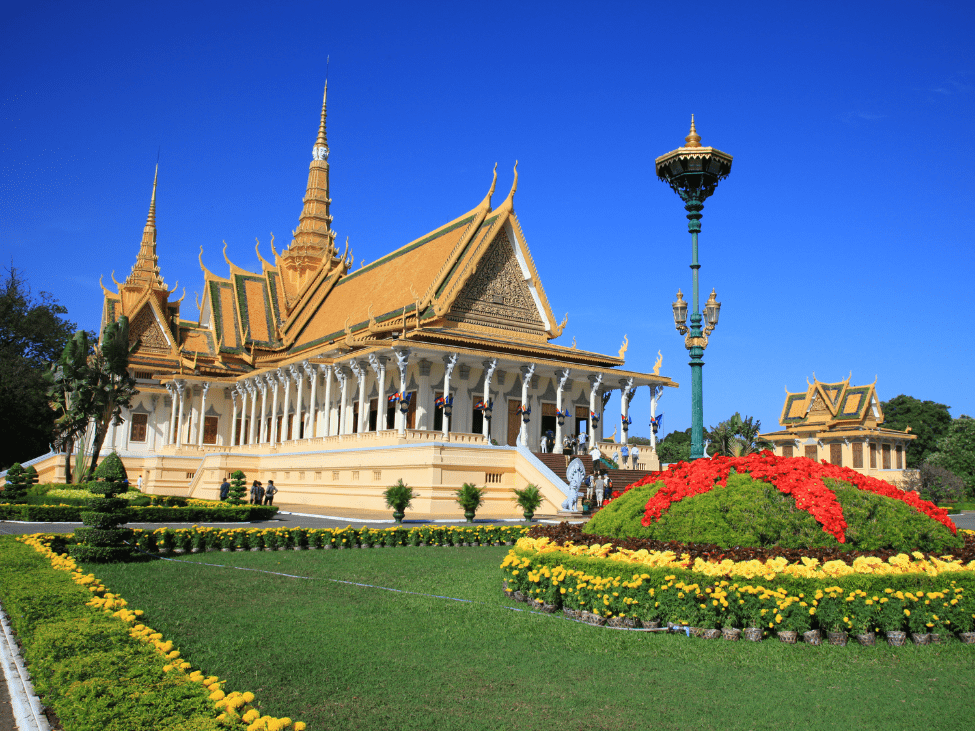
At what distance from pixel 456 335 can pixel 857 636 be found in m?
22.3

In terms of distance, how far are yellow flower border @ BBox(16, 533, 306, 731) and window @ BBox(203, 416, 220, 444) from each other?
3341cm

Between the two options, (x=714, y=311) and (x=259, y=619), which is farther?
(x=714, y=311)

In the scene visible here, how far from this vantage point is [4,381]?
45.9 metres

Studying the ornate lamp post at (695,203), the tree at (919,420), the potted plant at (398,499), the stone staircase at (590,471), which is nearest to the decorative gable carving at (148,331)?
the stone staircase at (590,471)

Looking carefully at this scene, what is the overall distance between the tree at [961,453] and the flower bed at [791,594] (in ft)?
156

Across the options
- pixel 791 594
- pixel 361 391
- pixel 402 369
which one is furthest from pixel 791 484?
pixel 361 391

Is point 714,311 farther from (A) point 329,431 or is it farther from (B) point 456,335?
(A) point 329,431

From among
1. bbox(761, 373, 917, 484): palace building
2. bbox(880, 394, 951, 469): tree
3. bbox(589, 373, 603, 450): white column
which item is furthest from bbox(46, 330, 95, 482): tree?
bbox(880, 394, 951, 469): tree

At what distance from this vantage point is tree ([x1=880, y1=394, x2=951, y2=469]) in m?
72.7

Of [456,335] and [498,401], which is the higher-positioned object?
[456,335]

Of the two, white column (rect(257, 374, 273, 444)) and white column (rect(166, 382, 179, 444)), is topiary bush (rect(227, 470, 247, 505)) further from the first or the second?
white column (rect(166, 382, 179, 444))

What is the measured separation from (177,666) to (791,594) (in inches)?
192

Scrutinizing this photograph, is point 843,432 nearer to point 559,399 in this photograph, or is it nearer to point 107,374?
point 559,399

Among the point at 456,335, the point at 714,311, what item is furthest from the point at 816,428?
the point at 714,311
